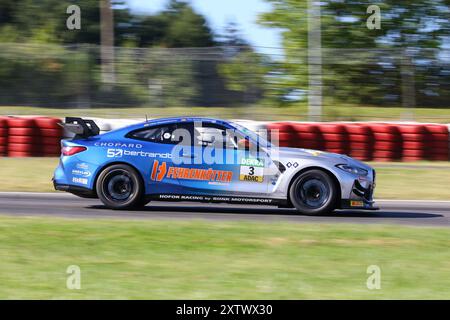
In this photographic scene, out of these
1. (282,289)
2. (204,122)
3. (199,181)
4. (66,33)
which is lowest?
(282,289)

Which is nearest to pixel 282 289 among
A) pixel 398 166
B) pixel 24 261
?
pixel 24 261

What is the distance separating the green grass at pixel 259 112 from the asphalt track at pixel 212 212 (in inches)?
287

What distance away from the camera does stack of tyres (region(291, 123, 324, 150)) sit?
1903 cm

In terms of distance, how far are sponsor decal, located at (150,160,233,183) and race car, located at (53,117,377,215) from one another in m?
0.01

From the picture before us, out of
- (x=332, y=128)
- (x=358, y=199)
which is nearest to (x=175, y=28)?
(x=332, y=128)

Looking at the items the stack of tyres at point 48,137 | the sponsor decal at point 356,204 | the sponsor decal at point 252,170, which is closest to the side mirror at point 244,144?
the sponsor decal at point 252,170

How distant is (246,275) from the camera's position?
714cm

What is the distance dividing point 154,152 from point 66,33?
3720cm

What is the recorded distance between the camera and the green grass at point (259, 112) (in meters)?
20.4

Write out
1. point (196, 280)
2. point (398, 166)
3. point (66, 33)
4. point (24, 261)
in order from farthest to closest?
1. point (66, 33)
2. point (398, 166)
3. point (24, 261)
4. point (196, 280)

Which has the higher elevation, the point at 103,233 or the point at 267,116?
the point at 267,116

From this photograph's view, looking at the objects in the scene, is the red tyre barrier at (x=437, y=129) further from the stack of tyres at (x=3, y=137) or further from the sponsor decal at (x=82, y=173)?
the sponsor decal at (x=82, y=173)

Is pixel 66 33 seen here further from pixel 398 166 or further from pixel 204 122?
pixel 204 122

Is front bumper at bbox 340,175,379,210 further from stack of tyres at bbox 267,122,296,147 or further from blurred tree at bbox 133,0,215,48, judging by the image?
blurred tree at bbox 133,0,215,48
